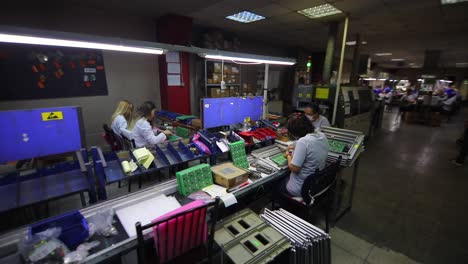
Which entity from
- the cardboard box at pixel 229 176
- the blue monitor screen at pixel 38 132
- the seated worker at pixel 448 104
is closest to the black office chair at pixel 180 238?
the cardboard box at pixel 229 176

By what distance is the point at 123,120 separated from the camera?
2.85m

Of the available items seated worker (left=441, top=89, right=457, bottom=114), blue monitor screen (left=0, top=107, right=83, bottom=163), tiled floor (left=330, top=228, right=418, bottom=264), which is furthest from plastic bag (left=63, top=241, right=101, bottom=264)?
seated worker (left=441, top=89, right=457, bottom=114)

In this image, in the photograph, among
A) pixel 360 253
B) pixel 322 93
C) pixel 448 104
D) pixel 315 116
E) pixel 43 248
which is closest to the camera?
pixel 43 248

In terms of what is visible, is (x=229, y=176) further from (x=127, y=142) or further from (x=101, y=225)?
(x=127, y=142)

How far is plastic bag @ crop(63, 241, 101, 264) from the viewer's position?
3.11 ft

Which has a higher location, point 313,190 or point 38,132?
point 38,132

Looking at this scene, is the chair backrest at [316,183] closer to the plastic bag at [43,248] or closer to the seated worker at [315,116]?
the seated worker at [315,116]

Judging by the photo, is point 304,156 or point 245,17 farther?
point 245,17

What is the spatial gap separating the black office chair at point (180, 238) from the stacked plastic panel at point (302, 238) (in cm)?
50

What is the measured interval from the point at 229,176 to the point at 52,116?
7.96ft

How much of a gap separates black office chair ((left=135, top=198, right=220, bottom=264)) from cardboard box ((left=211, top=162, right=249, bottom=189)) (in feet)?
1.40

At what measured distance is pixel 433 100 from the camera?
7.39 metres

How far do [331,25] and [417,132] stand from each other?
16.1 feet

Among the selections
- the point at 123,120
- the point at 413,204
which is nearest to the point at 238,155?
the point at 123,120
